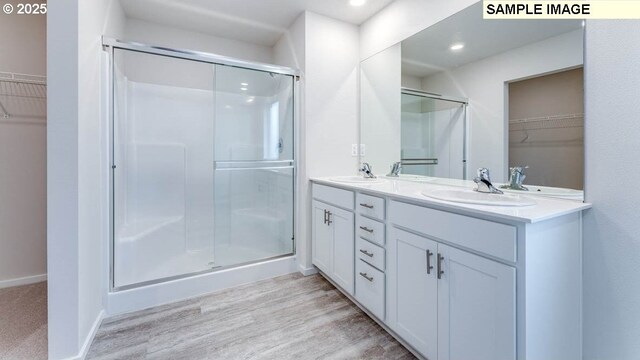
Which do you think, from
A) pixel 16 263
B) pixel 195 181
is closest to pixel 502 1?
pixel 195 181

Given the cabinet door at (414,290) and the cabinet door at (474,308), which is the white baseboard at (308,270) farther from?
the cabinet door at (474,308)

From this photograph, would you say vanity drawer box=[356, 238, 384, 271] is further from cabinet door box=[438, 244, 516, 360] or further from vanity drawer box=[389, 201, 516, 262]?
cabinet door box=[438, 244, 516, 360]

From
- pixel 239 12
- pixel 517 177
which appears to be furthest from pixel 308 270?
pixel 239 12

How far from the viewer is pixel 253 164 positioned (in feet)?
8.30

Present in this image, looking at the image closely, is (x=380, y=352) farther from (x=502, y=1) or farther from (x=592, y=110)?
(x=502, y=1)

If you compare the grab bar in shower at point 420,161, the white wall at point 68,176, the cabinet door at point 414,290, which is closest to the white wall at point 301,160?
the grab bar in shower at point 420,161

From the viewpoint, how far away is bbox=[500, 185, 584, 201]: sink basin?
1.23m

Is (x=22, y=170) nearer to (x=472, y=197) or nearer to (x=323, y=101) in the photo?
(x=323, y=101)

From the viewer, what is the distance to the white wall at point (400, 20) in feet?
5.95

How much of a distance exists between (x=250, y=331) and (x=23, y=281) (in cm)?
201

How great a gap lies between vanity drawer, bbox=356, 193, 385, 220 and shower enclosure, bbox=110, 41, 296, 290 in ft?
3.15

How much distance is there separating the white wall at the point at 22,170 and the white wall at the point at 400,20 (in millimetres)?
2692

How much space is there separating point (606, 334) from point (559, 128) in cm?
91

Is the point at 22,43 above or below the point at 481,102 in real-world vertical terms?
above
